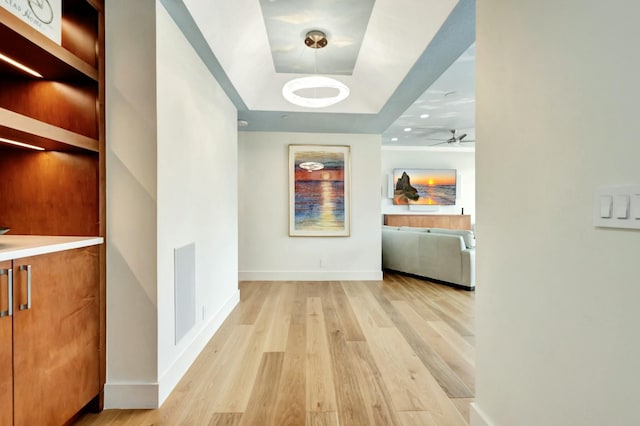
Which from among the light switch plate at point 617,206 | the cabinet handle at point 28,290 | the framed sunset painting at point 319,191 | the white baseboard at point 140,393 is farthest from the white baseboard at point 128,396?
the framed sunset painting at point 319,191

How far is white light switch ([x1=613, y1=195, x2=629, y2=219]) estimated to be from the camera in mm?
790

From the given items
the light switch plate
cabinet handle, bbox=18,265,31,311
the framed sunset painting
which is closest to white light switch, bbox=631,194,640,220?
the light switch plate

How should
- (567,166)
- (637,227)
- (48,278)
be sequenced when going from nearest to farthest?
(637,227), (567,166), (48,278)

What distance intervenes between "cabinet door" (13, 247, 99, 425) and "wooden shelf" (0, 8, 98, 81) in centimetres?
95

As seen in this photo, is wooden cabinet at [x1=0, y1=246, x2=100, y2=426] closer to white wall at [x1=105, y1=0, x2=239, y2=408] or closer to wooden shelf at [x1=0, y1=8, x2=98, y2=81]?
white wall at [x1=105, y1=0, x2=239, y2=408]

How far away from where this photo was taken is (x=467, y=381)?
193 cm

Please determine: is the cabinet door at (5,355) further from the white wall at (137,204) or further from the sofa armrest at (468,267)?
the sofa armrest at (468,267)

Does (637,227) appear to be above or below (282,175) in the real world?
below

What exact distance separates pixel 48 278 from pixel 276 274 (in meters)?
3.42

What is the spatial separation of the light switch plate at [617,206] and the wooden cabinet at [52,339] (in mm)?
2133

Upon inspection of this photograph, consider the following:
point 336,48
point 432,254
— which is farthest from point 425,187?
point 336,48

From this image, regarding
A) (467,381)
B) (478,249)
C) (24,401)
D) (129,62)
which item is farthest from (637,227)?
(129,62)

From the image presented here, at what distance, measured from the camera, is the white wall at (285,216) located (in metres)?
4.63

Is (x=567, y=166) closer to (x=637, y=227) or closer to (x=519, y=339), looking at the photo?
(x=637, y=227)
